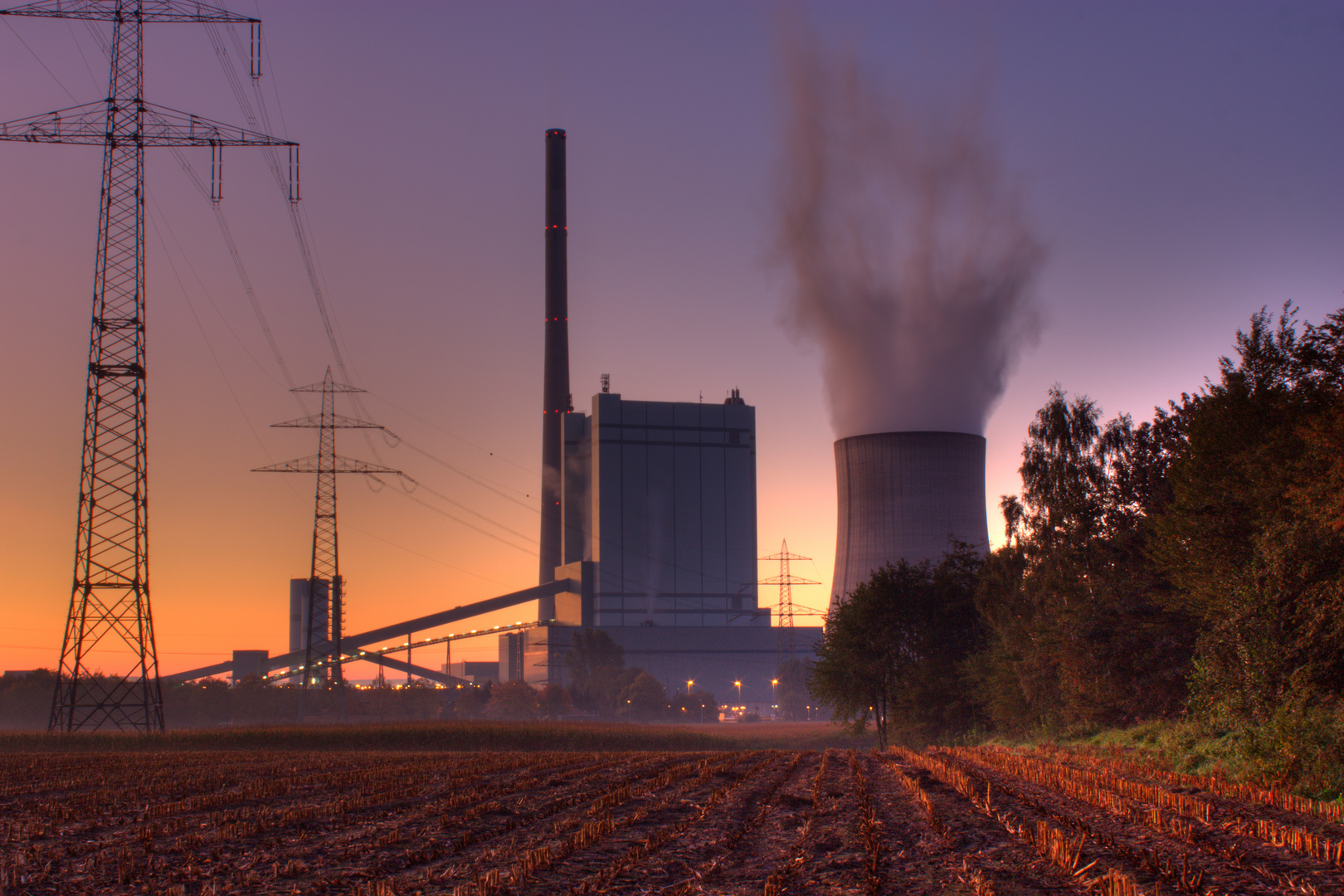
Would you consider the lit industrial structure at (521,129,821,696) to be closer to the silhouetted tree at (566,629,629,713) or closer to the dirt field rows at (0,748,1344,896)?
the silhouetted tree at (566,629,629,713)

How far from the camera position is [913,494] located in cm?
4591

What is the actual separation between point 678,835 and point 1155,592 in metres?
18.7

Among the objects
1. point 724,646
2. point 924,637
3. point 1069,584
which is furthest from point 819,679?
point 724,646

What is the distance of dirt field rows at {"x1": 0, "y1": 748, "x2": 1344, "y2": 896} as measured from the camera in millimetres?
8484

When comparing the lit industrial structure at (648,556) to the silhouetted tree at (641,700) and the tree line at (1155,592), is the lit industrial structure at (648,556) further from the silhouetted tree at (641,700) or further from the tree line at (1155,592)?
the tree line at (1155,592)

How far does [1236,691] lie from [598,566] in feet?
358

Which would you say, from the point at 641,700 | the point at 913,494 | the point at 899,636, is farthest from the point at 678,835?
the point at 641,700

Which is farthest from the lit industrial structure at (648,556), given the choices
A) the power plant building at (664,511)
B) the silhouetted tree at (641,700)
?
the silhouetted tree at (641,700)

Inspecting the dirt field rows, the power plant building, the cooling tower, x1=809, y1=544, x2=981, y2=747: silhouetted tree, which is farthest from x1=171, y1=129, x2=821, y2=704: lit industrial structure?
the dirt field rows

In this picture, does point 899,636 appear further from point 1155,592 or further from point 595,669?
point 595,669

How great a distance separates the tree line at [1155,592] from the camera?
1777 centimetres

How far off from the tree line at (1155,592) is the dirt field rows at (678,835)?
2.96 m

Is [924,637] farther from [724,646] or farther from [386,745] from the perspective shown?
[724,646]

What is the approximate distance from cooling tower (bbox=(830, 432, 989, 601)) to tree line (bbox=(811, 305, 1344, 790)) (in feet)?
9.29
